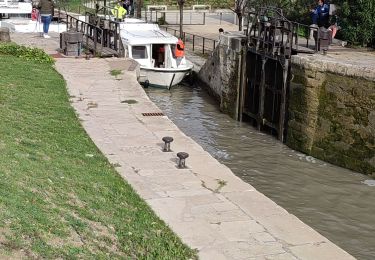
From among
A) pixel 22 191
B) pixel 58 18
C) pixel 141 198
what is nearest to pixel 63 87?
pixel 141 198

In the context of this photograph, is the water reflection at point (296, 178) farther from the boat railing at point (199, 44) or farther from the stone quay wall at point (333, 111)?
the boat railing at point (199, 44)

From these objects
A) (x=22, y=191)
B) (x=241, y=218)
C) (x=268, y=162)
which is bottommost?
(x=268, y=162)

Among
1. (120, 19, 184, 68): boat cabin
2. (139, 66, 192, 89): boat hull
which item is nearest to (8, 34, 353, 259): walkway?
(139, 66, 192, 89): boat hull

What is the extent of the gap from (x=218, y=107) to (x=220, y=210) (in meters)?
13.0

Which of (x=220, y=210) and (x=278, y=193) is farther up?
(x=220, y=210)

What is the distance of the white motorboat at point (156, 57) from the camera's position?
24047 millimetres

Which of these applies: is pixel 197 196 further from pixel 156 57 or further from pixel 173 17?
pixel 173 17

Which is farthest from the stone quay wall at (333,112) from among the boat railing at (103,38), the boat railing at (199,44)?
the boat railing at (199,44)

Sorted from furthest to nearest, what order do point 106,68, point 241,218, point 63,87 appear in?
point 106,68
point 63,87
point 241,218

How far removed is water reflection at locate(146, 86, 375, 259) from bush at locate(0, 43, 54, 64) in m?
4.17

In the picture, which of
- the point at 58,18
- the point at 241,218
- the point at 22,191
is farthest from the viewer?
the point at 58,18

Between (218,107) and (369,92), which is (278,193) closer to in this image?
(369,92)

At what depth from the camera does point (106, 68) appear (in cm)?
2112

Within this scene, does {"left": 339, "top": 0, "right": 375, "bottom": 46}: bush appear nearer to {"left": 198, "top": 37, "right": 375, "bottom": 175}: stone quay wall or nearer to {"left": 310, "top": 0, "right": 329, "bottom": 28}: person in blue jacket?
{"left": 310, "top": 0, "right": 329, "bottom": 28}: person in blue jacket
